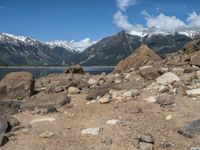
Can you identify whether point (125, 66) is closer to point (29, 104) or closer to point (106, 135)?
point (29, 104)

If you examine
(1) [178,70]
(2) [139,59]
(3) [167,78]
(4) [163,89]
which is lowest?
(4) [163,89]

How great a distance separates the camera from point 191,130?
13609 millimetres

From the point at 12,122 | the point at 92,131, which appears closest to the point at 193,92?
the point at 92,131

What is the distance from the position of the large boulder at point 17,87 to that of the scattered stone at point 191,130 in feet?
41.8

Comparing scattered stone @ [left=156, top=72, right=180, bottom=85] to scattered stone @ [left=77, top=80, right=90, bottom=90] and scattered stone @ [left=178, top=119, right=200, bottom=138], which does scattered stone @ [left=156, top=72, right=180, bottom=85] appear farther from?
scattered stone @ [left=178, top=119, right=200, bottom=138]

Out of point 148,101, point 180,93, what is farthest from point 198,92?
point 148,101

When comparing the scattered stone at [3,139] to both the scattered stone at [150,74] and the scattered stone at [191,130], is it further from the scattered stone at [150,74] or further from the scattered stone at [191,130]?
the scattered stone at [150,74]

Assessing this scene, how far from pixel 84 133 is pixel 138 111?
3.46 meters

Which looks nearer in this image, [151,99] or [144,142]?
[144,142]

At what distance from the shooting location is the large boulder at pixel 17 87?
2395 cm

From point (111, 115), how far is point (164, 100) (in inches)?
109

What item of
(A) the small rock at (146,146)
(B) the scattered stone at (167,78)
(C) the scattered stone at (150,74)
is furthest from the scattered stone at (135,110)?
(C) the scattered stone at (150,74)

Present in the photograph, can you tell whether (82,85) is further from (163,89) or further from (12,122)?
(12,122)

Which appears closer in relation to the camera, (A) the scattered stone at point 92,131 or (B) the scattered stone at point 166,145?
(B) the scattered stone at point 166,145
